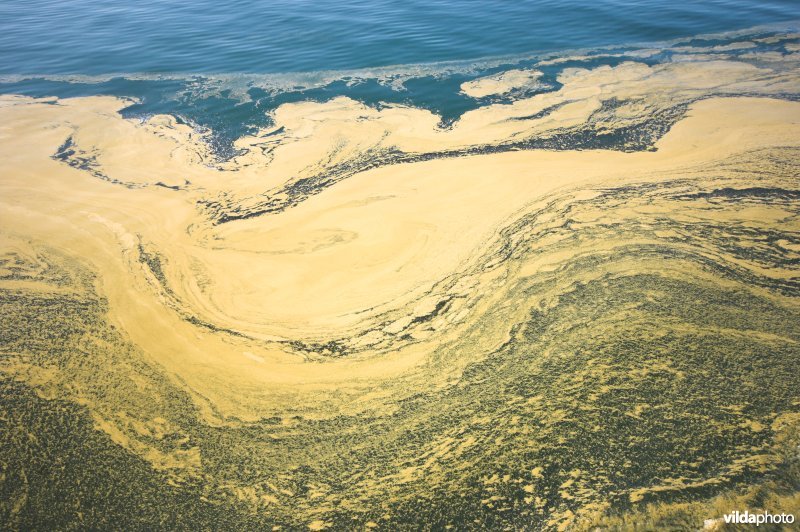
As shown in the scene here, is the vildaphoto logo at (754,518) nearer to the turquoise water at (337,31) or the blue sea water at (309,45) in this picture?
the blue sea water at (309,45)

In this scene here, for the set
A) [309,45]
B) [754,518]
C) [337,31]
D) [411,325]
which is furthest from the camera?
[337,31]

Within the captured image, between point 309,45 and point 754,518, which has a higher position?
point 309,45

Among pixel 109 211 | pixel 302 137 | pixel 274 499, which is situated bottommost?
pixel 274 499

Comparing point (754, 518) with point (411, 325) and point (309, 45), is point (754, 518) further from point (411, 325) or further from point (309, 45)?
point (309, 45)

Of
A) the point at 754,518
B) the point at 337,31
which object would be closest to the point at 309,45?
the point at 337,31

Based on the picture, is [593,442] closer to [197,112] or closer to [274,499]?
[274,499]

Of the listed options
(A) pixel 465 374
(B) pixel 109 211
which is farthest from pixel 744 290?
(B) pixel 109 211
